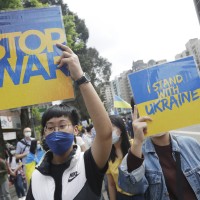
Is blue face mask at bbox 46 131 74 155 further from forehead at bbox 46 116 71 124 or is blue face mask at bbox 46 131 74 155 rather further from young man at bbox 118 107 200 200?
young man at bbox 118 107 200 200

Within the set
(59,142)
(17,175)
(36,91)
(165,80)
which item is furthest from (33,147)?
(165,80)

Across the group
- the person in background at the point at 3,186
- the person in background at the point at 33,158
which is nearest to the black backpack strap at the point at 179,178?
the person in background at the point at 33,158

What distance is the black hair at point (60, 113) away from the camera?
2.10 metres

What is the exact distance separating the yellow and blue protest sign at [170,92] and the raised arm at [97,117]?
0.40m

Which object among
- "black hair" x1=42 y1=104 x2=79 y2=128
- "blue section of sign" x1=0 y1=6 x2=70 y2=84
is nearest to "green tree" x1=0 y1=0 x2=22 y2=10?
"blue section of sign" x1=0 y1=6 x2=70 y2=84

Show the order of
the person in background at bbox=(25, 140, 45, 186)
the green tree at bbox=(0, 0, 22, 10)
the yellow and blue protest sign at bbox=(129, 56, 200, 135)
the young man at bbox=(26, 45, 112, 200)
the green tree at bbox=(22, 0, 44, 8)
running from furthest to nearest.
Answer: the green tree at bbox=(22, 0, 44, 8) → the green tree at bbox=(0, 0, 22, 10) → the person in background at bbox=(25, 140, 45, 186) → the yellow and blue protest sign at bbox=(129, 56, 200, 135) → the young man at bbox=(26, 45, 112, 200)

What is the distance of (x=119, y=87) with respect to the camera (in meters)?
171

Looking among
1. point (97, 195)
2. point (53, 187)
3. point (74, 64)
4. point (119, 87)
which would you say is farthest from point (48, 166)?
point (119, 87)

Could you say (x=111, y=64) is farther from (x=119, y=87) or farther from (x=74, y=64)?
(x=119, y=87)

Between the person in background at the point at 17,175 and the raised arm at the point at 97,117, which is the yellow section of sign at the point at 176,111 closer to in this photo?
the raised arm at the point at 97,117

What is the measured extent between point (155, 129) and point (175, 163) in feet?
0.85

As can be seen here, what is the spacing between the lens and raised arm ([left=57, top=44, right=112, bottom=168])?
1.87 m

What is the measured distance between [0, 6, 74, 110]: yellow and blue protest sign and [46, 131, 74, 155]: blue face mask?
0.25 m

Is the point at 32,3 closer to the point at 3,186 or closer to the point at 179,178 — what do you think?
the point at 3,186
